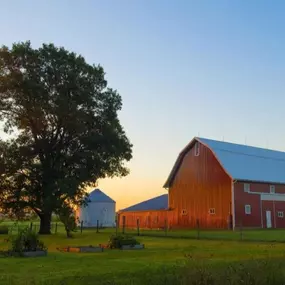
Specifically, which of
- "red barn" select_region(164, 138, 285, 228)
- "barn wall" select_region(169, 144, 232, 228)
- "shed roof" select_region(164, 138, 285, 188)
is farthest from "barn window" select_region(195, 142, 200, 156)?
"shed roof" select_region(164, 138, 285, 188)

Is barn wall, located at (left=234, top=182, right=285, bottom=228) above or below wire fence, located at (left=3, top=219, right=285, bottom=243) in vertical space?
above

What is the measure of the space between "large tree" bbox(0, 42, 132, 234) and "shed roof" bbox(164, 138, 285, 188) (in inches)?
521

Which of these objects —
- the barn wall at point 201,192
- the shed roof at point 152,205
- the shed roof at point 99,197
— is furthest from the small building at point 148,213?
the shed roof at point 99,197

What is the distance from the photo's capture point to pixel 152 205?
69250 mm

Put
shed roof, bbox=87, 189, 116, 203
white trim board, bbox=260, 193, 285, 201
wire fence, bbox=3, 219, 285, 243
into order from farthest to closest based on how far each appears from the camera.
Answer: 1. shed roof, bbox=87, 189, 116, 203
2. white trim board, bbox=260, 193, 285, 201
3. wire fence, bbox=3, 219, 285, 243

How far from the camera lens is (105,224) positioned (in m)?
73.0

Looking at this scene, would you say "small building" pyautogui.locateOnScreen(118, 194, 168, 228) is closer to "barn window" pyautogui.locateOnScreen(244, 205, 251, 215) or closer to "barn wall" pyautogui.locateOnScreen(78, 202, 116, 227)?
"barn wall" pyautogui.locateOnScreen(78, 202, 116, 227)

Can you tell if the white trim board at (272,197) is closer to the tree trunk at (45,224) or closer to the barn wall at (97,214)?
the tree trunk at (45,224)

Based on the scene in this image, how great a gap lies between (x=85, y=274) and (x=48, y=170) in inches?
1308

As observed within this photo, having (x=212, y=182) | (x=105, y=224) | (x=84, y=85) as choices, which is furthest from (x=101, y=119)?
(x=105, y=224)

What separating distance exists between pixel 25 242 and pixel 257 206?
3809 cm

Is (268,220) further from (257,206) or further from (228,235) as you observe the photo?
(228,235)

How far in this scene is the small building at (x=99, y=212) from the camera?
237ft

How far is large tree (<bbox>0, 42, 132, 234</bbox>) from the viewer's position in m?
43.5
